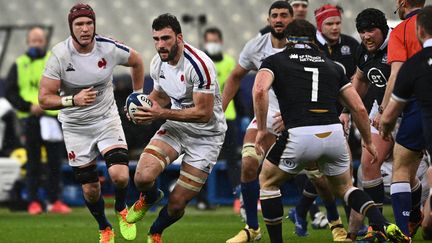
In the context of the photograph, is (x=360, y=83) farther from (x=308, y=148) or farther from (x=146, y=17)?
(x=146, y=17)

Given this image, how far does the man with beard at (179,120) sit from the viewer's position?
9.33 meters

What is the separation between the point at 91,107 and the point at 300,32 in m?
2.47

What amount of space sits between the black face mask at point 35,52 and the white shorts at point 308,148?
668 cm

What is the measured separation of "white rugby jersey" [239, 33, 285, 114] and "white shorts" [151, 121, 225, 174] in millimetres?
1371

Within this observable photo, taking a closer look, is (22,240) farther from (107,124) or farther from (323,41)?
(323,41)

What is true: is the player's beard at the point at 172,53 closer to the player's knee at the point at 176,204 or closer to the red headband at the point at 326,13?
the player's knee at the point at 176,204

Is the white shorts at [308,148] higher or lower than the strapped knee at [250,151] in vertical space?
higher

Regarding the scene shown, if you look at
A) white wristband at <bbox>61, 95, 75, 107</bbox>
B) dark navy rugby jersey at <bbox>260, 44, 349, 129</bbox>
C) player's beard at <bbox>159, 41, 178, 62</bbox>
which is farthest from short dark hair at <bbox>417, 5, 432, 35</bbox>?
white wristband at <bbox>61, 95, 75, 107</bbox>

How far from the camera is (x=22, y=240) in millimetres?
10664

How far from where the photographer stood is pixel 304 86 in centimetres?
859

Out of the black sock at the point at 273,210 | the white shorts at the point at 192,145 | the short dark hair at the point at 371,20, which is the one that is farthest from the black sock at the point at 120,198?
the short dark hair at the point at 371,20

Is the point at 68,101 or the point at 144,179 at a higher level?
the point at 68,101

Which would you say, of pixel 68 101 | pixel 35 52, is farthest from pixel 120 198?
pixel 35 52

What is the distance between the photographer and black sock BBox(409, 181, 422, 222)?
10.1 metres
